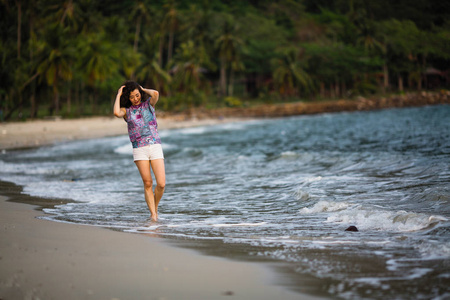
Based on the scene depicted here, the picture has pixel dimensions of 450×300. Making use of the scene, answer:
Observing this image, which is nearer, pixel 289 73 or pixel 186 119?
pixel 186 119

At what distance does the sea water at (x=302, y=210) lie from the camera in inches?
142

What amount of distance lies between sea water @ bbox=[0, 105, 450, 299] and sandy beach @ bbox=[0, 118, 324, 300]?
0.99 feet

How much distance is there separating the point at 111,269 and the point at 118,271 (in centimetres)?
7

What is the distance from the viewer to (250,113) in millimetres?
48344

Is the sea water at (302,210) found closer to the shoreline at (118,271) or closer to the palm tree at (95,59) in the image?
the shoreline at (118,271)

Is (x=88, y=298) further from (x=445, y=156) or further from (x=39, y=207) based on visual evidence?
(x=445, y=156)

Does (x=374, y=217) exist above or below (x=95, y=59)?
below

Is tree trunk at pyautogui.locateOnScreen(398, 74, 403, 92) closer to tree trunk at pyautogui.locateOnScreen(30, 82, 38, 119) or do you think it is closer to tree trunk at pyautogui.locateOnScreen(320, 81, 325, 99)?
tree trunk at pyautogui.locateOnScreen(320, 81, 325, 99)

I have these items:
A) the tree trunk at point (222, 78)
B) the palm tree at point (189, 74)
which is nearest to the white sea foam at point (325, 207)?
the palm tree at point (189, 74)

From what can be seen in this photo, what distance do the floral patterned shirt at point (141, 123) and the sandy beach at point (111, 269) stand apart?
1.16 m

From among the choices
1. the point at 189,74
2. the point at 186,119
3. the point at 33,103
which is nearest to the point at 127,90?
the point at 33,103

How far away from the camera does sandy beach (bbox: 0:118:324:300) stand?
3.12m

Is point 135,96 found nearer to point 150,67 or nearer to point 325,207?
point 325,207

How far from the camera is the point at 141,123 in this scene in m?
5.74
